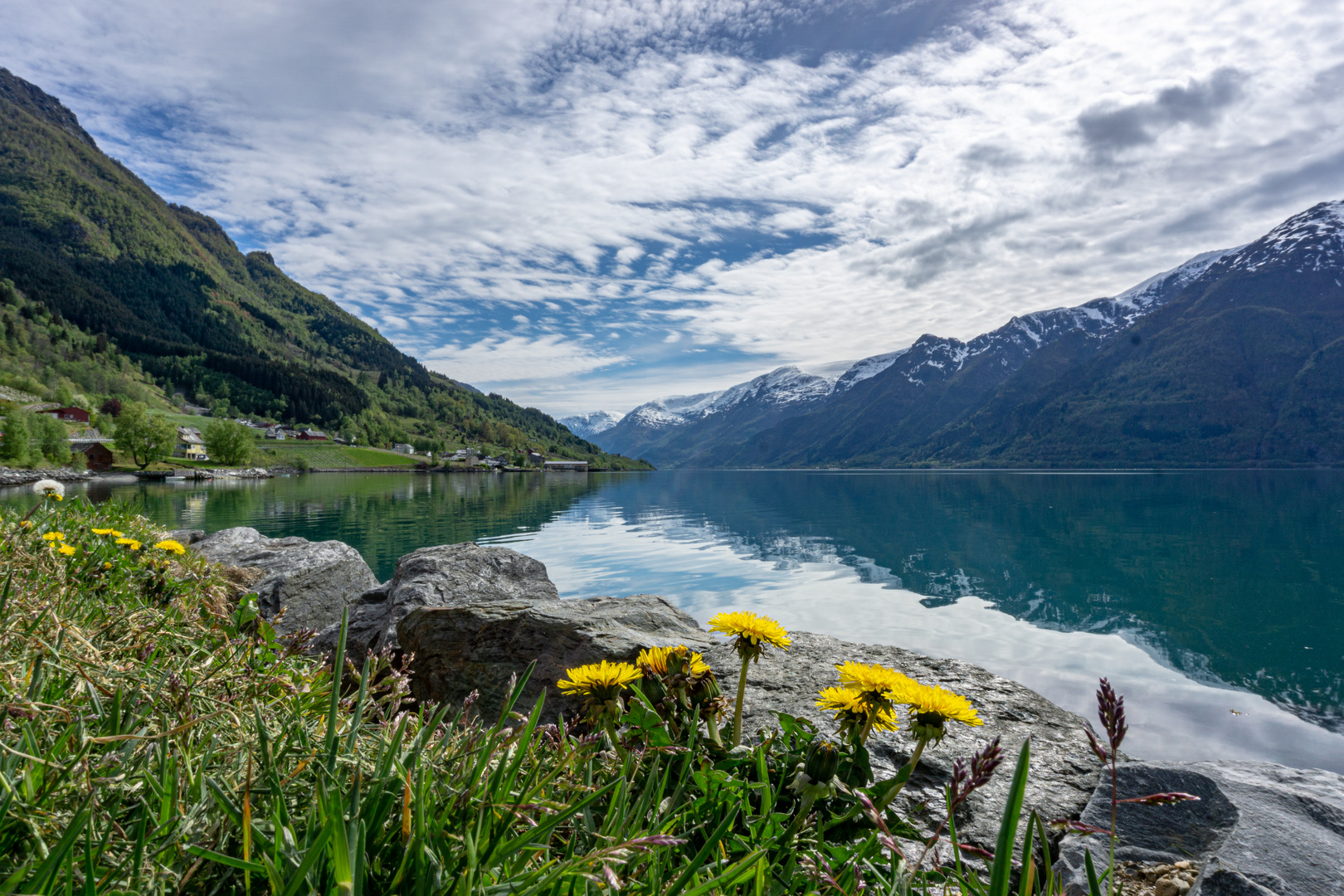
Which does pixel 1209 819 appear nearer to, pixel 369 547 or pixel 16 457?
pixel 369 547

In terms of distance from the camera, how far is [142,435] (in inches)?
4190

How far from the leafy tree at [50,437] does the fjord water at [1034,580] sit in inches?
2270

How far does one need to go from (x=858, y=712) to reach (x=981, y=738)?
2.86 meters

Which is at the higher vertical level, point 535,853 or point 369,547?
point 535,853

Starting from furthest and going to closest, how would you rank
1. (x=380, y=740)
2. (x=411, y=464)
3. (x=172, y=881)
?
(x=411, y=464), (x=380, y=740), (x=172, y=881)

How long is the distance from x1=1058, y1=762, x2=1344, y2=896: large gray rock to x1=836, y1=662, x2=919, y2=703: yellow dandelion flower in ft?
4.34

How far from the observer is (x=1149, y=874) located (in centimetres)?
281

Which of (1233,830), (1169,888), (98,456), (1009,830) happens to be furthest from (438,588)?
(98,456)

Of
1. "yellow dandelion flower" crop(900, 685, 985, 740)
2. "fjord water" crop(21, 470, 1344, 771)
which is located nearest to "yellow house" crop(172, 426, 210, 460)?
"fjord water" crop(21, 470, 1344, 771)

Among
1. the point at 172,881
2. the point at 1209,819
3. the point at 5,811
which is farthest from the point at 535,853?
the point at 1209,819

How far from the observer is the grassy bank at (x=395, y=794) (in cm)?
124

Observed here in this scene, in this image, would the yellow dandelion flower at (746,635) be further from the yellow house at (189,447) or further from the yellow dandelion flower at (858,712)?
the yellow house at (189,447)

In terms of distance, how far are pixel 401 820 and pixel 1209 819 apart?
3943 millimetres

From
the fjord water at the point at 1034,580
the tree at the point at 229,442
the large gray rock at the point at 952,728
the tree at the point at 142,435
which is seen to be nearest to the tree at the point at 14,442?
the tree at the point at 142,435
